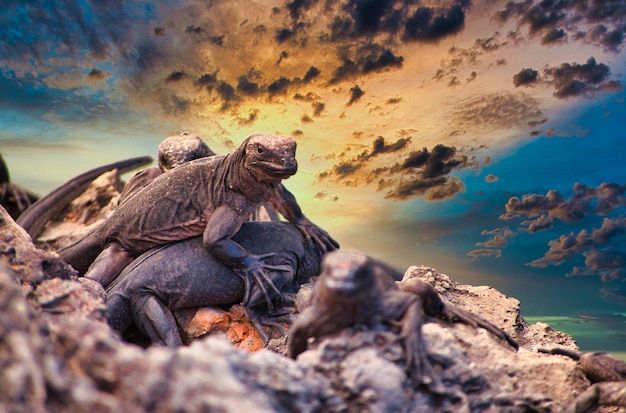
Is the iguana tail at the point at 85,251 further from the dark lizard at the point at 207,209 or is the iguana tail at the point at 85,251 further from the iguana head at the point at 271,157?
the iguana head at the point at 271,157

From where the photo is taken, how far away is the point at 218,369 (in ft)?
4.92

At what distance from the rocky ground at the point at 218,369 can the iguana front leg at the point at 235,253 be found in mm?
907

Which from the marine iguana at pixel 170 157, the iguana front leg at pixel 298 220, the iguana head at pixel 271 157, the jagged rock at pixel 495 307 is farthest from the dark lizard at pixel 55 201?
the jagged rock at pixel 495 307

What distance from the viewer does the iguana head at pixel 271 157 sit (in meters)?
3.45

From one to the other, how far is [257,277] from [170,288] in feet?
1.90

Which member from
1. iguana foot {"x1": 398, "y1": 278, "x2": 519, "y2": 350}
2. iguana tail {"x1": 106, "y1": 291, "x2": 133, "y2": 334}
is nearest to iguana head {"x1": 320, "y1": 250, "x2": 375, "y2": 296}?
iguana foot {"x1": 398, "y1": 278, "x2": 519, "y2": 350}

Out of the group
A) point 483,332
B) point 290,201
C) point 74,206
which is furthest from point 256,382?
point 74,206

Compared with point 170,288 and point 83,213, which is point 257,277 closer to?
point 170,288

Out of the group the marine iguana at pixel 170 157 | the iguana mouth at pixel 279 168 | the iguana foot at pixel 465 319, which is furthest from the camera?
the marine iguana at pixel 170 157

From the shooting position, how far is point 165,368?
56.5 inches

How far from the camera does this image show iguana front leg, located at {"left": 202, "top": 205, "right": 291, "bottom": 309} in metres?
3.62

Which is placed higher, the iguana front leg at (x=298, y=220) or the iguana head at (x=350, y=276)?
the iguana front leg at (x=298, y=220)

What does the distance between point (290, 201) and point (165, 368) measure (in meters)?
2.74

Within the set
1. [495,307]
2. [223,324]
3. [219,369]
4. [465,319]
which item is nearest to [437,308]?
[465,319]
